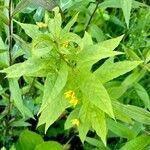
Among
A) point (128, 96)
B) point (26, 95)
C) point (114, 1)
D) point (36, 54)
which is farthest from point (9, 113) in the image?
point (36, 54)

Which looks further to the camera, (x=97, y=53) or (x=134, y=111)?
(x=134, y=111)

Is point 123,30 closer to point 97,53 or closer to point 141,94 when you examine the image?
point 141,94

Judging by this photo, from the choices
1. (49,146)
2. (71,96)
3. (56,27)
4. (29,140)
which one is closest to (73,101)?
(71,96)

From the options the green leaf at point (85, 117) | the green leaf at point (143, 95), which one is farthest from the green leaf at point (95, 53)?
the green leaf at point (143, 95)

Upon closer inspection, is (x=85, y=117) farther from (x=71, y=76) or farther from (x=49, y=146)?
(x=49, y=146)

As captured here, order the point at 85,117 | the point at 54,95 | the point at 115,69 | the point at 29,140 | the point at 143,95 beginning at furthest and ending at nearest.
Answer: the point at 29,140, the point at 143,95, the point at 85,117, the point at 115,69, the point at 54,95

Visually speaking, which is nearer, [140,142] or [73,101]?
[73,101]

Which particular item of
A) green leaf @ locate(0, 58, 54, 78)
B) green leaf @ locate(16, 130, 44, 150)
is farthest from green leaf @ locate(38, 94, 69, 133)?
green leaf @ locate(16, 130, 44, 150)
